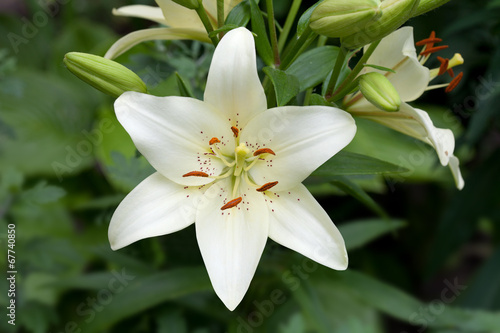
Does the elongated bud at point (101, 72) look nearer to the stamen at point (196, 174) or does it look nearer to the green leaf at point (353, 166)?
the stamen at point (196, 174)

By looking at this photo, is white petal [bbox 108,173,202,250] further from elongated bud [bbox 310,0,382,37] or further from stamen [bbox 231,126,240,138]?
elongated bud [bbox 310,0,382,37]

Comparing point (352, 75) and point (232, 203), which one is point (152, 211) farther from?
point (352, 75)

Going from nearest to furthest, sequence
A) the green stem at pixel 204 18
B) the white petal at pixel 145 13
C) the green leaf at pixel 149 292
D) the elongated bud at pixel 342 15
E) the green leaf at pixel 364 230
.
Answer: the elongated bud at pixel 342 15 → the green stem at pixel 204 18 → the white petal at pixel 145 13 → the green leaf at pixel 149 292 → the green leaf at pixel 364 230

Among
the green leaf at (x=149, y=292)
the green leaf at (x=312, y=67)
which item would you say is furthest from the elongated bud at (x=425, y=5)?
the green leaf at (x=149, y=292)

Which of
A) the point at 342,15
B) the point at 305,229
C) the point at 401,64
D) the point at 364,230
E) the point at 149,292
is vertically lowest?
the point at 364,230

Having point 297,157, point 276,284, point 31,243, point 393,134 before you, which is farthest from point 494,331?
point 31,243

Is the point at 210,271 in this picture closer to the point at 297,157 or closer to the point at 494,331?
the point at 297,157

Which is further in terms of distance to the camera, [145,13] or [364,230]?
[364,230]

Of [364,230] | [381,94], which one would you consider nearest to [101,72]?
[381,94]
